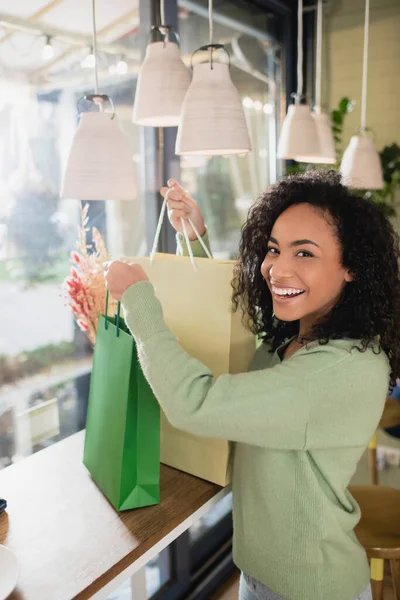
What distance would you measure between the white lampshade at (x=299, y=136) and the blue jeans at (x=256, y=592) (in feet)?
3.92

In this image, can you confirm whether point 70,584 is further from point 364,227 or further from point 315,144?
point 315,144

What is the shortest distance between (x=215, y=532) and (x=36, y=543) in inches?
59.5

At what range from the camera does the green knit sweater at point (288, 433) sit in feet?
3.07

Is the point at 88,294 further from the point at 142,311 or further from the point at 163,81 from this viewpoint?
the point at 163,81

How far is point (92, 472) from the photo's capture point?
1.20 metres

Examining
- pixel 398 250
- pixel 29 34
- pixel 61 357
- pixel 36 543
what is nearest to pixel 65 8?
pixel 29 34

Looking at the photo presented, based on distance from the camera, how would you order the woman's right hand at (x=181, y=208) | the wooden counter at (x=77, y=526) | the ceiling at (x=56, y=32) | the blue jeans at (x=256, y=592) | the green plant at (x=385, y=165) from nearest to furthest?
the wooden counter at (x=77, y=526)
the blue jeans at (x=256, y=592)
the woman's right hand at (x=181, y=208)
the ceiling at (x=56, y=32)
the green plant at (x=385, y=165)

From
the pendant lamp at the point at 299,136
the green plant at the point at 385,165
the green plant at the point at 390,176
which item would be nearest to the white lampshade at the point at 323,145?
the pendant lamp at the point at 299,136

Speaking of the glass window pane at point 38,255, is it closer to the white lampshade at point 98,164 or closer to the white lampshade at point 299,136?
the white lampshade at point 98,164

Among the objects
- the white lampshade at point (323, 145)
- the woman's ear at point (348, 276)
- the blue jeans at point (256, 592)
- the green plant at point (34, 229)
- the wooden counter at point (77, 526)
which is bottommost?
the blue jeans at point (256, 592)

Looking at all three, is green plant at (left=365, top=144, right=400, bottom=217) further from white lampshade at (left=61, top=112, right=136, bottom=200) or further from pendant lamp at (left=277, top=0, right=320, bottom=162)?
white lampshade at (left=61, top=112, right=136, bottom=200)

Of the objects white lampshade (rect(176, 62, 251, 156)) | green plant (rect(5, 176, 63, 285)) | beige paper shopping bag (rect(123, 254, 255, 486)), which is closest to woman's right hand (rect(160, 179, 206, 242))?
beige paper shopping bag (rect(123, 254, 255, 486))

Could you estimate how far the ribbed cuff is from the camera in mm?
977

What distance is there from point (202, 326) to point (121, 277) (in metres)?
0.20
